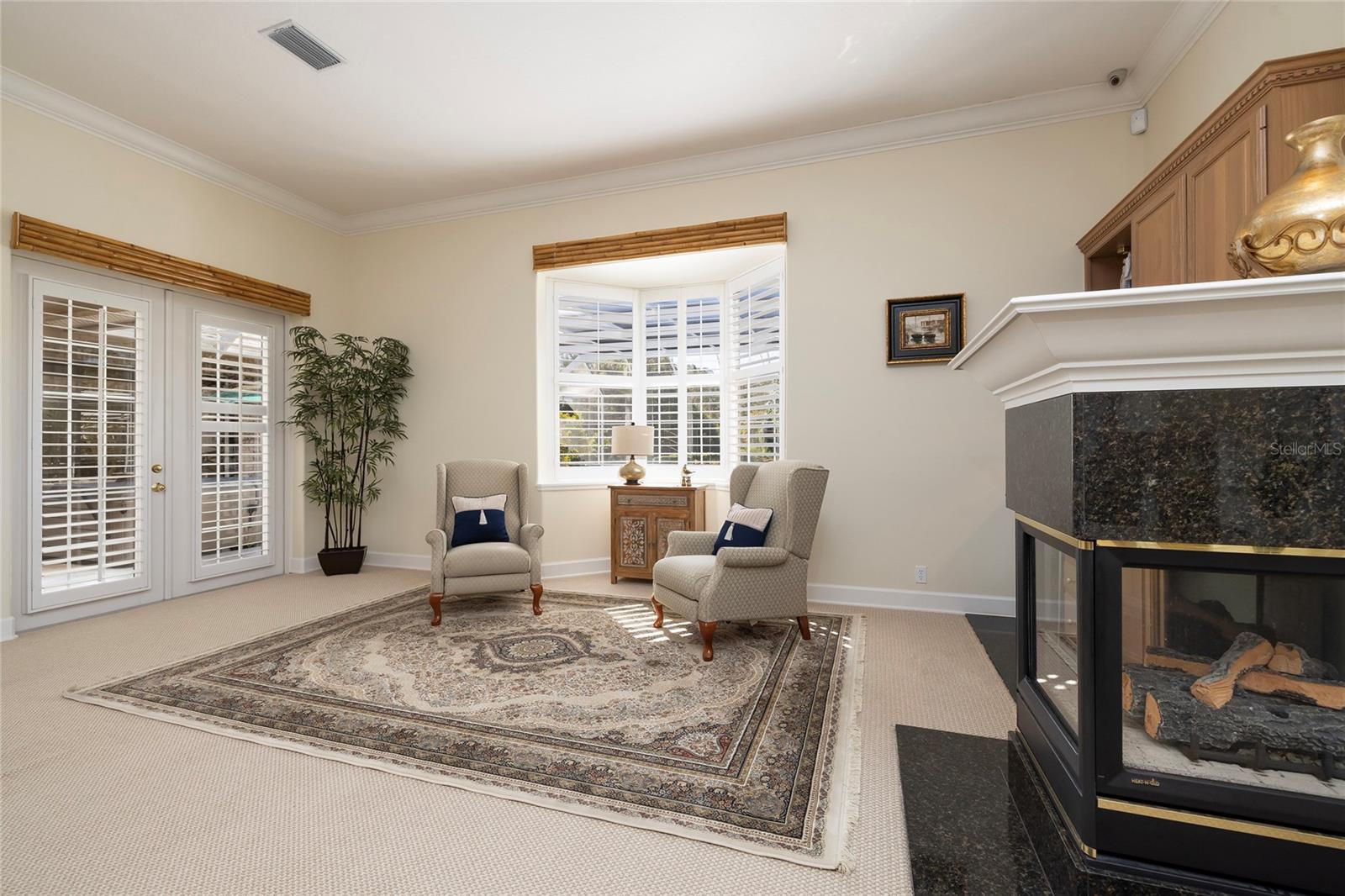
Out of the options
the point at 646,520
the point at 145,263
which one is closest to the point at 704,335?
the point at 646,520

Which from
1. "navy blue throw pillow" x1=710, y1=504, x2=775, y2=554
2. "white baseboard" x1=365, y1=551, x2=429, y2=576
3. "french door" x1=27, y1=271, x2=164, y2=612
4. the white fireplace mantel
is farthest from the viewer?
"white baseboard" x1=365, y1=551, x2=429, y2=576

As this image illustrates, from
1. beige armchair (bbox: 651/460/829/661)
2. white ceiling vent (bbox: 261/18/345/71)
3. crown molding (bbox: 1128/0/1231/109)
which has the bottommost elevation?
beige armchair (bbox: 651/460/829/661)

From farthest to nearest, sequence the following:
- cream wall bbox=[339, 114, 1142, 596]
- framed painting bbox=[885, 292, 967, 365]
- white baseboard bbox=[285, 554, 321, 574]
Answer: white baseboard bbox=[285, 554, 321, 574] < framed painting bbox=[885, 292, 967, 365] < cream wall bbox=[339, 114, 1142, 596]

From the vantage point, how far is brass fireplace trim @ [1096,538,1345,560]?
1.20 meters

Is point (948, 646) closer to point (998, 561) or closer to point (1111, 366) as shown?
point (998, 561)

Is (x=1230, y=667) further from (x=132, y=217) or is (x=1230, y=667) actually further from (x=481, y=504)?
(x=132, y=217)

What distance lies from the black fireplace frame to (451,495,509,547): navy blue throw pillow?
3.37 meters

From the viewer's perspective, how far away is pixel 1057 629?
1633mm

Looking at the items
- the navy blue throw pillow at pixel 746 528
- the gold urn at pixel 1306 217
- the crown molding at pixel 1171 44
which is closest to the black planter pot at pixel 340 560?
the navy blue throw pillow at pixel 746 528

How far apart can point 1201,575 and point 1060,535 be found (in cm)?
27

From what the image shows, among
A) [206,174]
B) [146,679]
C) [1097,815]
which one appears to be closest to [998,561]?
[1097,815]

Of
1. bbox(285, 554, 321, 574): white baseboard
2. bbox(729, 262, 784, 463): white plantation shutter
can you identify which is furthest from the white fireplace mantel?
bbox(285, 554, 321, 574): white baseboard

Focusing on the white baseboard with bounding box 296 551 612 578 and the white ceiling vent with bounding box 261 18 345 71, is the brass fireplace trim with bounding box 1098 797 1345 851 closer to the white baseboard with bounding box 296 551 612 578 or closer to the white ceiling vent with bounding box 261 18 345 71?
the white baseboard with bounding box 296 551 612 578

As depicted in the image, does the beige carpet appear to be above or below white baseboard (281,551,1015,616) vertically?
below
